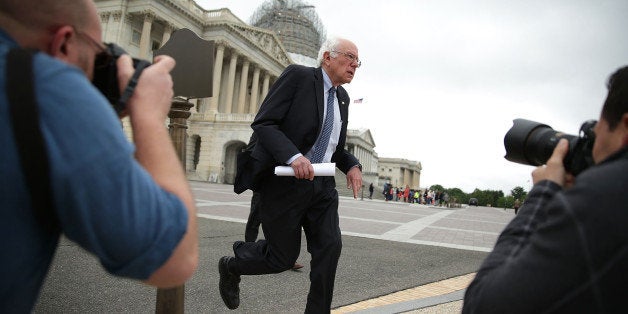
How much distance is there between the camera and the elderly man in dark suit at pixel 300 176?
2596mm

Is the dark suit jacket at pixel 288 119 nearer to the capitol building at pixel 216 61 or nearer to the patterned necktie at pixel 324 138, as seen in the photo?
the patterned necktie at pixel 324 138

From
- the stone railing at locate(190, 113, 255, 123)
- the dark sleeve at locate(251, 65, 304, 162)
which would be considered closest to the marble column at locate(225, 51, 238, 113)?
the stone railing at locate(190, 113, 255, 123)

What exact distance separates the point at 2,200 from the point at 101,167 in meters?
0.18

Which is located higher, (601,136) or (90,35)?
(90,35)

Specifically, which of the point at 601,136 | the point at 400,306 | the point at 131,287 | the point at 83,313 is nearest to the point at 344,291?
the point at 400,306

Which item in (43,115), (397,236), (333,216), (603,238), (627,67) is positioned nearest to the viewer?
(43,115)

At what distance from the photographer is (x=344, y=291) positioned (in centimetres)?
381

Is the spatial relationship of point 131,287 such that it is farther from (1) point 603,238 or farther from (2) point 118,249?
(1) point 603,238

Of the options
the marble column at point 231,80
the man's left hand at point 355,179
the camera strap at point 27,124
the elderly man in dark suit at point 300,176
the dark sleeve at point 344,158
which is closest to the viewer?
the camera strap at point 27,124

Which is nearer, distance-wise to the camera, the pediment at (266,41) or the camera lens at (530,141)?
the camera lens at (530,141)

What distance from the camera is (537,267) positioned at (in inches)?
37.4

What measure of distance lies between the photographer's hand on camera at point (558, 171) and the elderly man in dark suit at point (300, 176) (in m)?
1.46

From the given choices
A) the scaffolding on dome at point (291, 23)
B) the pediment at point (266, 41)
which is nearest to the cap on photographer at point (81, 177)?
the pediment at point (266, 41)

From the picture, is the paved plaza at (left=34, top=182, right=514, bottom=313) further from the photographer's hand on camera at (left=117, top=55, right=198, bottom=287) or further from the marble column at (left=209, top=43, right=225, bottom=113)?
the marble column at (left=209, top=43, right=225, bottom=113)
